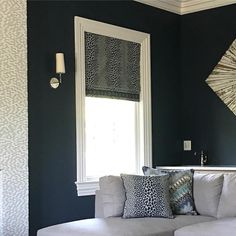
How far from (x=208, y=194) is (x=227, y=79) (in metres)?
1.94

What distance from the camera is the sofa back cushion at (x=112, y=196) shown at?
14.3 ft

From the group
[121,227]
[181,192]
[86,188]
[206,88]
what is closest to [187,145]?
[206,88]

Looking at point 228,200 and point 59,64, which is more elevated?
point 59,64

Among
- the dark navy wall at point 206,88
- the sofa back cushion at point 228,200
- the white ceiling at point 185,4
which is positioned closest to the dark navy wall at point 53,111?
the white ceiling at point 185,4

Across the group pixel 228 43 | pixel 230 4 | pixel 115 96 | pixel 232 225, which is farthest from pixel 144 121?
pixel 232 225

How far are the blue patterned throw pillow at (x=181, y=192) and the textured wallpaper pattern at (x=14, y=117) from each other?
4.25ft

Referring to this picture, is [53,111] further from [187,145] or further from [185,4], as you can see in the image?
[185,4]

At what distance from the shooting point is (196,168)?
561 centimetres

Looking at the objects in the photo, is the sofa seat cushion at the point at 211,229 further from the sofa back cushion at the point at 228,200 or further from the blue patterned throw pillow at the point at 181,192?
the blue patterned throw pillow at the point at 181,192

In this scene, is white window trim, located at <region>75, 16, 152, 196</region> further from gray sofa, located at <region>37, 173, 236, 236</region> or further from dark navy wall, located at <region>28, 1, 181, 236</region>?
gray sofa, located at <region>37, 173, 236, 236</region>

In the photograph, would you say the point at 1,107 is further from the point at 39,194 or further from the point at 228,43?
the point at 228,43

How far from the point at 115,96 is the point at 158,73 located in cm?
85

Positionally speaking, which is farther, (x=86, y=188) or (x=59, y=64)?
(x=86, y=188)

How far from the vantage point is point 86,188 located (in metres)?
Result: 5.21
